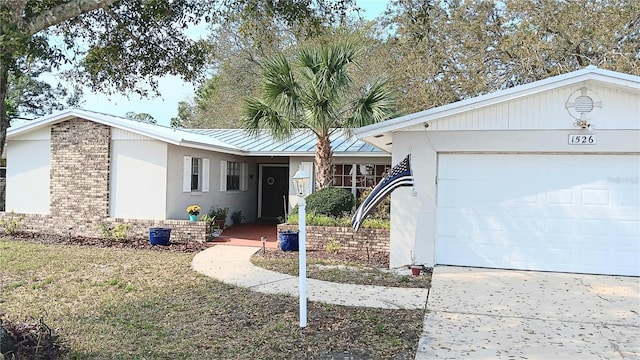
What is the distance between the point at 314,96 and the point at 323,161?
2.06 metres

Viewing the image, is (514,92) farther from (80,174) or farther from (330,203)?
(80,174)

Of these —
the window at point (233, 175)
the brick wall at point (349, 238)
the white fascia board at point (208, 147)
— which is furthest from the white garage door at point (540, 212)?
the window at point (233, 175)

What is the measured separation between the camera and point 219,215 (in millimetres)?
15242

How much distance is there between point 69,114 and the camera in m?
13.6

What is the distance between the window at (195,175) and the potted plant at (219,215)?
2.42 ft

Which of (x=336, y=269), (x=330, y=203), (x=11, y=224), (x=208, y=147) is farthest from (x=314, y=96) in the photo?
(x=11, y=224)

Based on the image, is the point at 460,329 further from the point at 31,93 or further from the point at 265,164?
the point at 31,93

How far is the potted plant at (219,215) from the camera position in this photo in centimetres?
1497

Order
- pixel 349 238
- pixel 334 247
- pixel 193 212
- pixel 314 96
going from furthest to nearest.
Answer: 1. pixel 193 212
2. pixel 314 96
3. pixel 349 238
4. pixel 334 247

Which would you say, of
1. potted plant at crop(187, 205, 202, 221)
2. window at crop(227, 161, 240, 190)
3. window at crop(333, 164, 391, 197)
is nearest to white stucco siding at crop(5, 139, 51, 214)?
potted plant at crop(187, 205, 202, 221)

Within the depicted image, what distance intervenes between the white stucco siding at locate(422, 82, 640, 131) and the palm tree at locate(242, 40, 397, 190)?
137 inches

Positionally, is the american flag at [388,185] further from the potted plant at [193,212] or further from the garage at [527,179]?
the potted plant at [193,212]

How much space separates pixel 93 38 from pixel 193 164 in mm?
7420

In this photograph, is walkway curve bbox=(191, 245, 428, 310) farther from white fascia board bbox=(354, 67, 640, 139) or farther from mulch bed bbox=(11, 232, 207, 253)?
white fascia board bbox=(354, 67, 640, 139)
